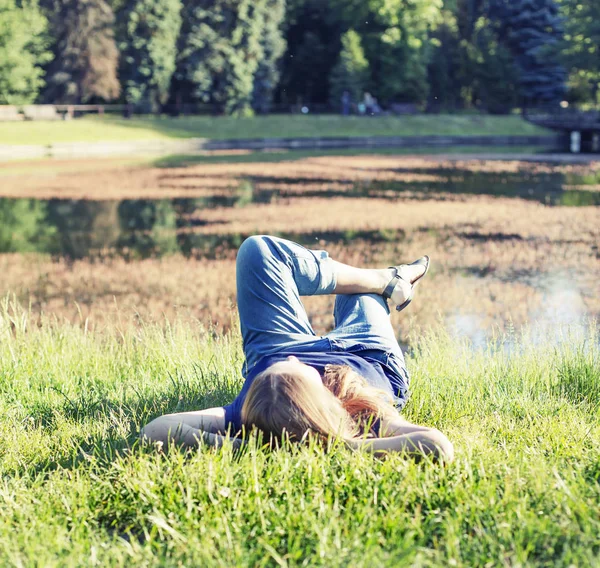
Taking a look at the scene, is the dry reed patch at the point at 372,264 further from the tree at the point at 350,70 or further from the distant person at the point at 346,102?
the tree at the point at 350,70

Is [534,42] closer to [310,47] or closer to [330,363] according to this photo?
[310,47]

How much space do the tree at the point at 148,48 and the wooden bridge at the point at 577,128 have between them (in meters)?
22.5

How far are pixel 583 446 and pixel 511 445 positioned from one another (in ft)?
0.98

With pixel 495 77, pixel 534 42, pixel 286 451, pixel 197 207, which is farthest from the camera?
pixel 534 42

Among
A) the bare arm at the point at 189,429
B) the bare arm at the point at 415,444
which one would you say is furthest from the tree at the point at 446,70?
the bare arm at the point at 415,444

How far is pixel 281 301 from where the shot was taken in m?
3.87

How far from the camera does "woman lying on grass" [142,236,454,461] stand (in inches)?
126

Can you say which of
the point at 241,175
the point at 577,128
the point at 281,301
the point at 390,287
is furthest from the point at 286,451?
the point at 577,128

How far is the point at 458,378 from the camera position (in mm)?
5023

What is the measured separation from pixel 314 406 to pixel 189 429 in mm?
649

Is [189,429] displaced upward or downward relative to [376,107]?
downward

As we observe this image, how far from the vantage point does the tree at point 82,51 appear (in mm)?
47375

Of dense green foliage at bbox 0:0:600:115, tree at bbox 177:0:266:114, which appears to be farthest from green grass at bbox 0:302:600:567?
tree at bbox 177:0:266:114

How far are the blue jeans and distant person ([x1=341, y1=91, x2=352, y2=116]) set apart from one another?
174ft
